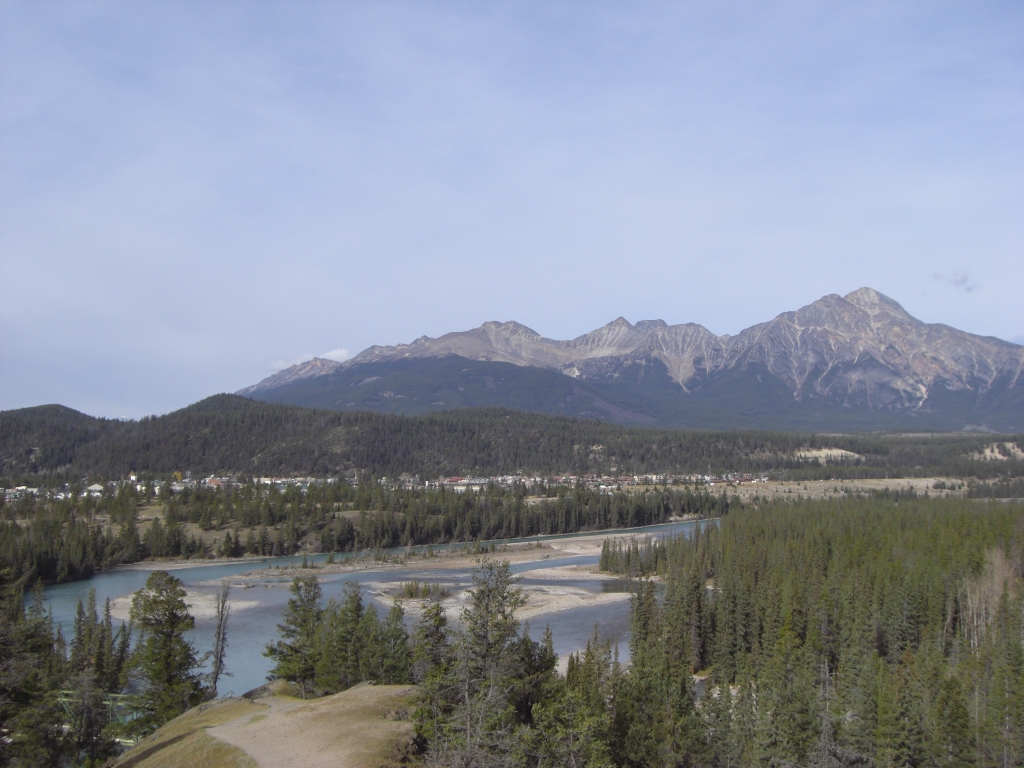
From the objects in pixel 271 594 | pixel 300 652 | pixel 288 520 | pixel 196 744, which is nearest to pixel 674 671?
pixel 300 652

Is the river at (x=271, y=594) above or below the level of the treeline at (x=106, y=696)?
below

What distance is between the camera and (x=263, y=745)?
24.8 meters

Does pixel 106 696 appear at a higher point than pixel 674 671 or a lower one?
higher

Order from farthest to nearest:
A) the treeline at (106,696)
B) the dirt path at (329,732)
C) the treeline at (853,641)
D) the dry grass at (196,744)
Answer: the treeline at (853,641) < the treeline at (106,696) < the dry grass at (196,744) < the dirt path at (329,732)

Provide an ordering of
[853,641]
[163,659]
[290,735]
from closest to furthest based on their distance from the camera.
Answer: [290,735] < [163,659] < [853,641]

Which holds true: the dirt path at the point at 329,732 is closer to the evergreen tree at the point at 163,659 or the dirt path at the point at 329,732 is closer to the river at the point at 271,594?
the evergreen tree at the point at 163,659

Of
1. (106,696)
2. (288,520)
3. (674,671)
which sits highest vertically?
(288,520)

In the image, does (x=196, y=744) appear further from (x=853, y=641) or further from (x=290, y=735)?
(x=853, y=641)

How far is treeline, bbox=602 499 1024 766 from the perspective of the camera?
32.1 meters

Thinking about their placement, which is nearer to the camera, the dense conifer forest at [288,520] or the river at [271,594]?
the river at [271,594]

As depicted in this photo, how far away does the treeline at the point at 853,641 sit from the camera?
105 ft

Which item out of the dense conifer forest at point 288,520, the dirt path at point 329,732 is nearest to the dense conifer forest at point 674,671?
the dirt path at point 329,732

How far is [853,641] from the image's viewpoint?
150 ft

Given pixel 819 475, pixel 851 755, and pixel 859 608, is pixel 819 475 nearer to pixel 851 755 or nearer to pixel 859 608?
pixel 859 608
